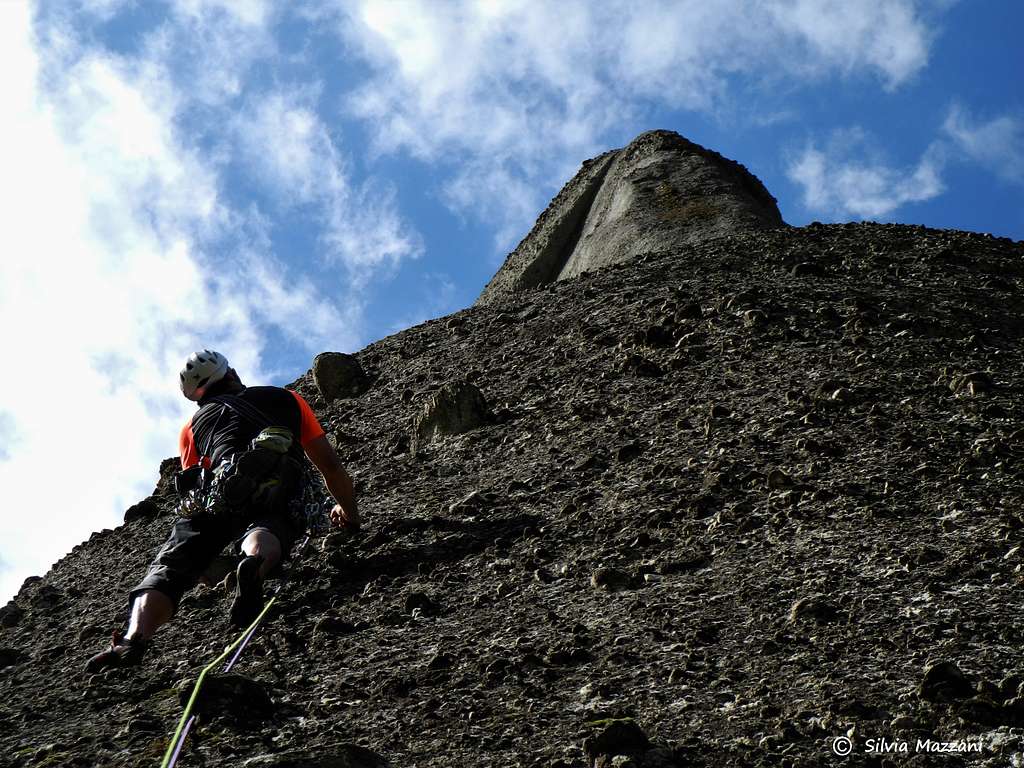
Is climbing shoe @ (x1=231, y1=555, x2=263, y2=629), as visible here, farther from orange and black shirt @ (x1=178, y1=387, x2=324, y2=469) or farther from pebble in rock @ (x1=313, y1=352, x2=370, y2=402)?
pebble in rock @ (x1=313, y1=352, x2=370, y2=402)

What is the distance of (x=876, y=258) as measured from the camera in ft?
45.1

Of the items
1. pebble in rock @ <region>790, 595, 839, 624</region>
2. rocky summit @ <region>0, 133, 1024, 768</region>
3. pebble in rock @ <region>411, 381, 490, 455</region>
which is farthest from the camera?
pebble in rock @ <region>411, 381, 490, 455</region>

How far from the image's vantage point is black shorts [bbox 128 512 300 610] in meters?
7.00

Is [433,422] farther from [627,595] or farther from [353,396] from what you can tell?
[627,595]

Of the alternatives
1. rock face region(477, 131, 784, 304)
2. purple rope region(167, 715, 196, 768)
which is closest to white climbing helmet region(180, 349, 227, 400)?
purple rope region(167, 715, 196, 768)

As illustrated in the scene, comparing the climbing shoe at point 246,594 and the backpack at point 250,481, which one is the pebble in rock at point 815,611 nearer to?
the climbing shoe at point 246,594

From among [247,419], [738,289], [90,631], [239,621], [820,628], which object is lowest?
[820,628]

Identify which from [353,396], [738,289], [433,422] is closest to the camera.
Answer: [433,422]

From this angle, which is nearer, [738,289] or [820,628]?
[820,628]

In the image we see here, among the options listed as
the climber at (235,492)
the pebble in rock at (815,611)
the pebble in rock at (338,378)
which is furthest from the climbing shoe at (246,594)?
the pebble in rock at (338,378)

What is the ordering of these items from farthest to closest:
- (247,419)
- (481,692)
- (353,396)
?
(353,396) → (247,419) → (481,692)

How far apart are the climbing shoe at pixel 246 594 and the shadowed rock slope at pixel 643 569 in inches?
7.5

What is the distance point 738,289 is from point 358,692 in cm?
803

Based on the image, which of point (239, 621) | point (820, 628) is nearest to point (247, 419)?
point (239, 621)
